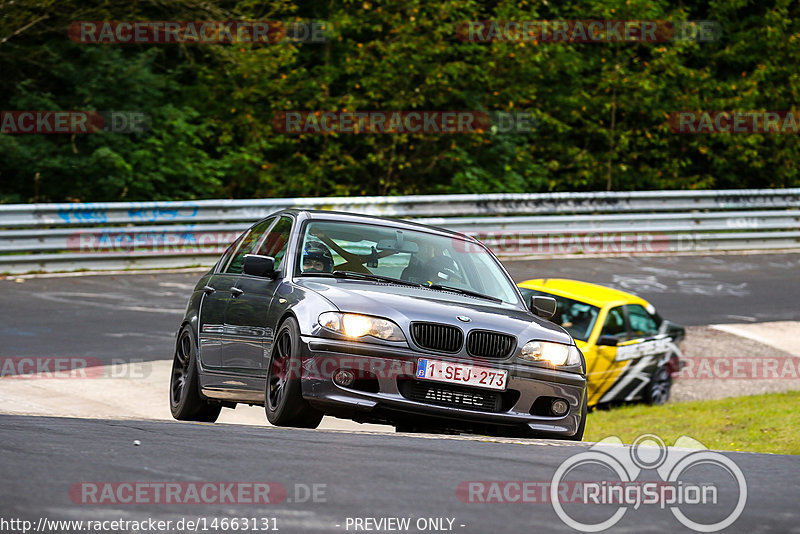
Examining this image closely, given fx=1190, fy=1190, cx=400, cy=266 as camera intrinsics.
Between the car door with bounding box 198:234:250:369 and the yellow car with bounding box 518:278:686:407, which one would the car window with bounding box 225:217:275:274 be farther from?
the yellow car with bounding box 518:278:686:407

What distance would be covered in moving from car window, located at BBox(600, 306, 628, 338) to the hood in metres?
5.74

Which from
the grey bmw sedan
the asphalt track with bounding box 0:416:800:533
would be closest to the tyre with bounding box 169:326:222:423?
the grey bmw sedan

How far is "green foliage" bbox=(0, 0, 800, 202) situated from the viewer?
72.0 ft

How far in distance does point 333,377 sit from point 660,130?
73.4 feet

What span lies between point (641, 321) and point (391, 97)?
12.3 metres

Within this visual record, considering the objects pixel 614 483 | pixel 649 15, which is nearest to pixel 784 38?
pixel 649 15

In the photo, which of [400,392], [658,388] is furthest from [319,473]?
[658,388]

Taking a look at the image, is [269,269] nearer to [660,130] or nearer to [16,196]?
[16,196]

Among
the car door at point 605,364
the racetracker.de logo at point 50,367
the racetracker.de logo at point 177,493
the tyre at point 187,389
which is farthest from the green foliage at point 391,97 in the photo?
the racetracker.de logo at point 177,493

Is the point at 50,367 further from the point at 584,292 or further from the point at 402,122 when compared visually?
the point at 402,122

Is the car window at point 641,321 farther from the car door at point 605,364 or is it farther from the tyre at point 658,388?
the tyre at point 658,388

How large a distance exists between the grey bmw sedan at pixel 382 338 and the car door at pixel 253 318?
0.04 feet

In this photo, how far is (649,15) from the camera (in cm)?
2719

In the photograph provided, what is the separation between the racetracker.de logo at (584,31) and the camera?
26.0m
